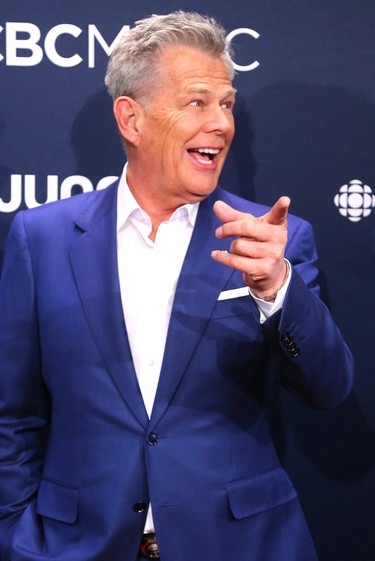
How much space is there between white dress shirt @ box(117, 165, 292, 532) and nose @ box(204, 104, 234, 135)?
200 millimetres

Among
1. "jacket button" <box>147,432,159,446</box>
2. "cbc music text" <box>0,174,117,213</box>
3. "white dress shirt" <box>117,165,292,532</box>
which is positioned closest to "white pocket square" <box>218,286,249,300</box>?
"white dress shirt" <box>117,165,292,532</box>

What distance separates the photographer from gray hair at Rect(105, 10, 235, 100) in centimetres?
232

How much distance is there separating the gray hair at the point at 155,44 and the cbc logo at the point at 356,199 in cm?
60

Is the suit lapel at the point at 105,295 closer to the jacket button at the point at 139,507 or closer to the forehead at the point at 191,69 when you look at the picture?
the jacket button at the point at 139,507

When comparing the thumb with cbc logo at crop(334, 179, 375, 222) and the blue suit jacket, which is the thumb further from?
cbc logo at crop(334, 179, 375, 222)

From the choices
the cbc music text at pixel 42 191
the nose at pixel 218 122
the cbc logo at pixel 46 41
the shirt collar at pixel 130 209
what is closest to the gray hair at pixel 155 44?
the nose at pixel 218 122

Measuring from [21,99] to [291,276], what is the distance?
3.92ft

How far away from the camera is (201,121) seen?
2270 millimetres

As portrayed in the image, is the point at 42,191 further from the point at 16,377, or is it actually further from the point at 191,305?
the point at 191,305

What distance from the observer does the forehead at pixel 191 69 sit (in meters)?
2.29

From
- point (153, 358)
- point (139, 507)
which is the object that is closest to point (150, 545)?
point (139, 507)

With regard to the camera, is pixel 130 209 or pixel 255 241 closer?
pixel 255 241

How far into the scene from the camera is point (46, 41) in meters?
2.74

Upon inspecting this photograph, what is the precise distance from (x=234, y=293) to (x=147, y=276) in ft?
0.73
